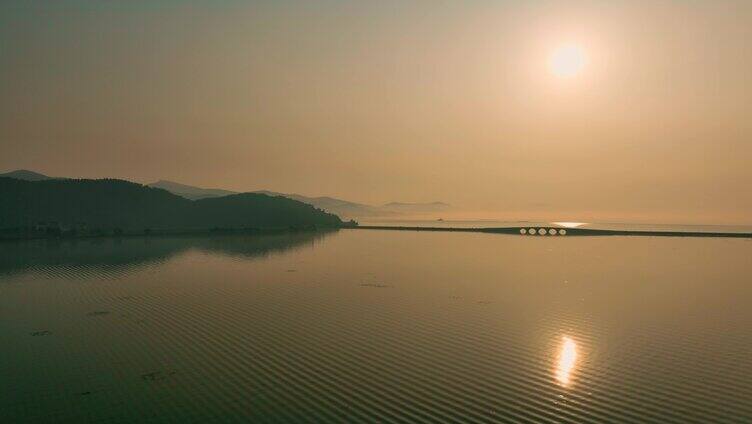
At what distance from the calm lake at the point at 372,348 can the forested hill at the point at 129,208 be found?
103 m

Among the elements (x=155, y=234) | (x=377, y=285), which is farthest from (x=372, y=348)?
(x=155, y=234)

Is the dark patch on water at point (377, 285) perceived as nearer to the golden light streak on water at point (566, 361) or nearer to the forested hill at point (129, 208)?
the golden light streak on water at point (566, 361)

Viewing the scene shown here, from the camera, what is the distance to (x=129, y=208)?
154m

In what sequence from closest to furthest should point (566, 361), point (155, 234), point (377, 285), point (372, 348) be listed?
point (566, 361)
point (372, 348)
point (377, 285)
point (155, 234)

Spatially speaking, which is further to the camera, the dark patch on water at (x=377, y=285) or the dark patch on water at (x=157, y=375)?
the dark patch on water at (x=377, y=285)

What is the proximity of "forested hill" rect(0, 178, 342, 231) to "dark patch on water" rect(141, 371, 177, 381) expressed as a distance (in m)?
132

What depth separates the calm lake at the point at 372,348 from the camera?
1664 centimetres

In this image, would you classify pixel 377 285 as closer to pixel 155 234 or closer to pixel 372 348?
pixel 372 348

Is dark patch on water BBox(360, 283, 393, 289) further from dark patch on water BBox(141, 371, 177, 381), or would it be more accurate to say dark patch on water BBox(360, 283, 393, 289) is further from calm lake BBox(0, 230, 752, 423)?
dark patch on water BBox(141, 371, 177, 381)

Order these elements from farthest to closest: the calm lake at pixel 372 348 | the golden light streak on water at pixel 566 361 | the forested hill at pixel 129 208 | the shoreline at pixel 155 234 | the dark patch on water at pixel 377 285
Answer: the forested hill at pixel 129 208
the shoreline at pixel 155 234
the dark patch on water at pixel 377 285
the golden light streak on water at pixel 566 361
the calm lake at pixel 372 348

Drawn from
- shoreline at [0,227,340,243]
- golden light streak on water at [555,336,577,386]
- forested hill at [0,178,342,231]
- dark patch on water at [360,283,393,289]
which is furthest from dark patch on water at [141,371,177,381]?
forested hill at [0,178,342,231]

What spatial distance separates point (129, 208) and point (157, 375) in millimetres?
150930

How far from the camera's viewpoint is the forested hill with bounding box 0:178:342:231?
137 meters

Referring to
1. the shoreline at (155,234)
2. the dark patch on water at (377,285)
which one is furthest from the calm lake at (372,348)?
the shoreline at (155,234)
